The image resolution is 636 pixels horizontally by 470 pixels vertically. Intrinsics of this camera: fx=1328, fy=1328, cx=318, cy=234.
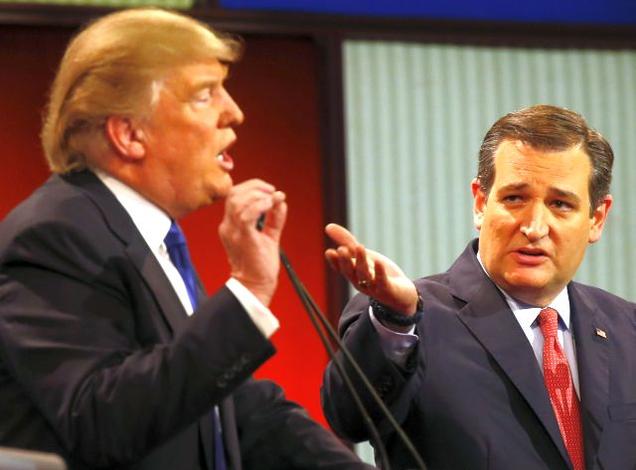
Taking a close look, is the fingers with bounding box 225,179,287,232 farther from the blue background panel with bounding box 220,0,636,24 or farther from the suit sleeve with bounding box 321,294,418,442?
the blue background panel with bounding box 220,0,636,24

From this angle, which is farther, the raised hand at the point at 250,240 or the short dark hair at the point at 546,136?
the short dark hair at the point at 546,136

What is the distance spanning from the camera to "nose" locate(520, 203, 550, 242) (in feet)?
9.48

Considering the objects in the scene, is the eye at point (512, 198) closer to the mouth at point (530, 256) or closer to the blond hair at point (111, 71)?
the mouth at point (530, 256)

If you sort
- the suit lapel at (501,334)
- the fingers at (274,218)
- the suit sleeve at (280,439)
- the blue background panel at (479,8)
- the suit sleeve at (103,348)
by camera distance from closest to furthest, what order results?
the suit sleeve at (103,348), the fingers at (274,218), the suit sleeve at (280,439), the suit lapel at (501,334), the blue background panel at (479,8)

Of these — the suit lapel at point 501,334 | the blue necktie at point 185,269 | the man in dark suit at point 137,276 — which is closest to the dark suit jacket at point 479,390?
the suit lapel at point 501,334

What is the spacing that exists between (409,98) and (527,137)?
2263mm

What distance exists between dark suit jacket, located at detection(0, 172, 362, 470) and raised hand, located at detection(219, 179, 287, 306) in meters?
0.05

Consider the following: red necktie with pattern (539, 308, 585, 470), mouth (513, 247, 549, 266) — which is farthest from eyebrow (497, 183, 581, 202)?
red necktie with pattern (539, 308, 585, 470)

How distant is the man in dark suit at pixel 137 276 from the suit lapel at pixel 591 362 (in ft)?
2.29

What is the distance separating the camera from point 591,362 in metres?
2.88

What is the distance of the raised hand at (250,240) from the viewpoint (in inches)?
79.7

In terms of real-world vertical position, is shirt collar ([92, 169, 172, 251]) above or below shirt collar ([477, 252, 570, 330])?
above

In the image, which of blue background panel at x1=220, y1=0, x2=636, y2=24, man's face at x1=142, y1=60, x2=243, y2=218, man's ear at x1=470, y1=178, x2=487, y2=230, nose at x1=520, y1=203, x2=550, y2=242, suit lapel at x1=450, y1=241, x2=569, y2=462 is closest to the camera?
man's face at x1=142, y1=60, x2=243, y2=218

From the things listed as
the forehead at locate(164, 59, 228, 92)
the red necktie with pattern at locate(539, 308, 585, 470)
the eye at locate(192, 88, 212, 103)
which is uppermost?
the forehead at locate(164, 59, 228, 92)
